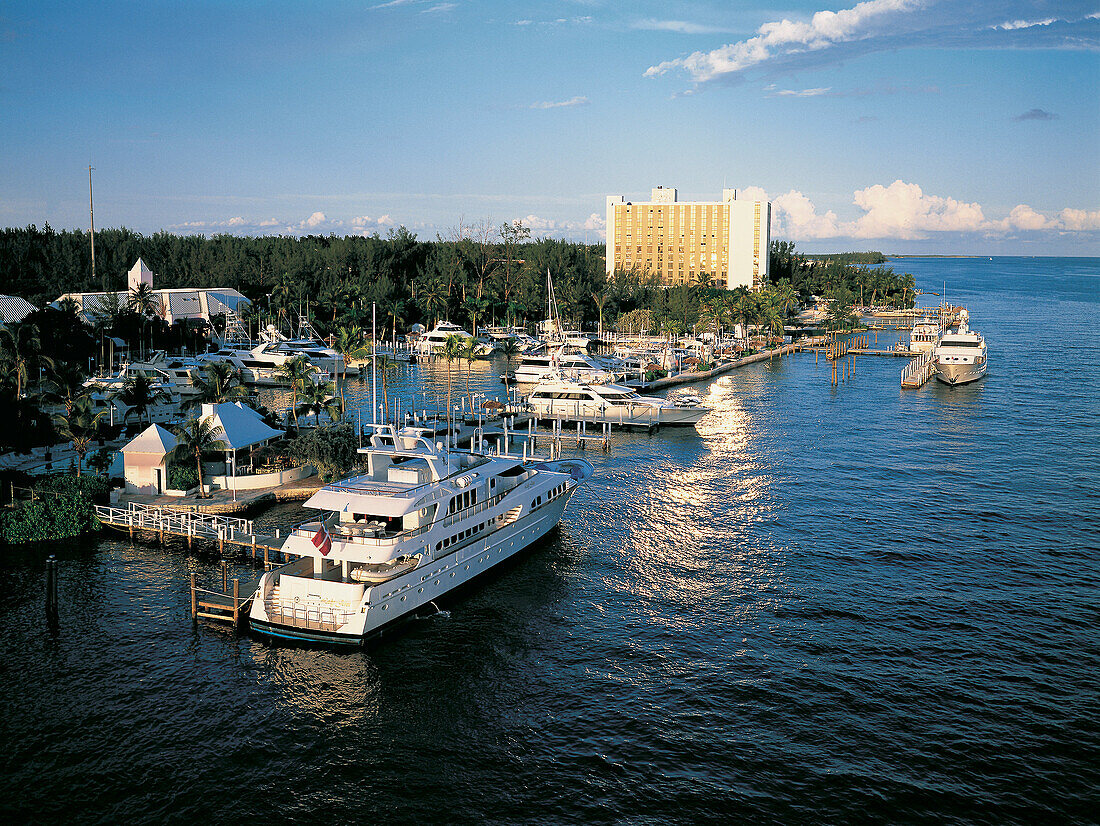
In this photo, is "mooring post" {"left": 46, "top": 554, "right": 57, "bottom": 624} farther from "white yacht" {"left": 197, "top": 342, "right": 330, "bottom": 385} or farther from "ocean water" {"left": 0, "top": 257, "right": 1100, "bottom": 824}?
"white yacht" {"left": 197, "top": 342, "right": 330, "bottom": 385}

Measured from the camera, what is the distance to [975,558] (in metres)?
41.4

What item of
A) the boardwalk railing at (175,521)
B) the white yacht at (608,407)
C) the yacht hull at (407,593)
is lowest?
the yacht hull at (407,593)

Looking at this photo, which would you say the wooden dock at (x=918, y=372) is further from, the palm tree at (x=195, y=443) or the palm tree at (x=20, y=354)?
the palm tree at (x=20, y=354)

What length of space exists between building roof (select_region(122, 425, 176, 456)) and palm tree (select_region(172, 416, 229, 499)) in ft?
1.97

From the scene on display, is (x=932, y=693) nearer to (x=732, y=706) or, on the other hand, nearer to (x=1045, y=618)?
(x=732, y=706)

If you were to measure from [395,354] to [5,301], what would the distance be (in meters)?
44.0

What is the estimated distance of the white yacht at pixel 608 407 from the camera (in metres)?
74.4

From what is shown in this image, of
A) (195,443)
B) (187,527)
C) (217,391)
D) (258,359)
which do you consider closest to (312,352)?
(258,359)

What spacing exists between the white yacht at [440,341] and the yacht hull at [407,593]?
7673cm

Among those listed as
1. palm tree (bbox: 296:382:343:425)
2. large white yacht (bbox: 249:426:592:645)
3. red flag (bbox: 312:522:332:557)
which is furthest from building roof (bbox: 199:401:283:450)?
red flag (bbox: 312:522:332:557)

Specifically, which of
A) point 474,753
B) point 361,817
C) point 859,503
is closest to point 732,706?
point 474,753

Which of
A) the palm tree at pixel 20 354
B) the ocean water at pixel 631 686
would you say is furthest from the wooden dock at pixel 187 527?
the palm tree at pixel 20 354

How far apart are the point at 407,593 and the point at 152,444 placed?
21.4 meters

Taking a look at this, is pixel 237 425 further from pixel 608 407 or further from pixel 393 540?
pixel 608 407
